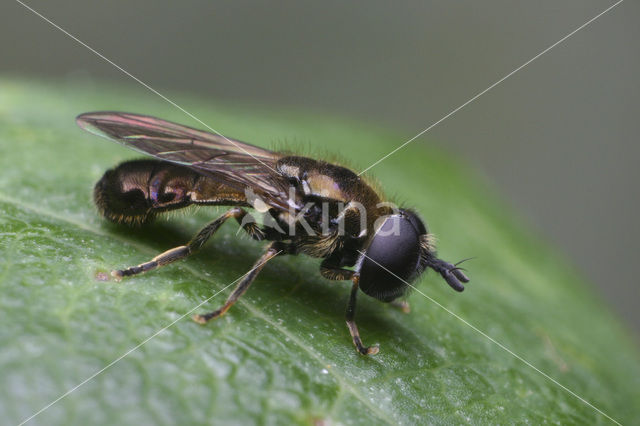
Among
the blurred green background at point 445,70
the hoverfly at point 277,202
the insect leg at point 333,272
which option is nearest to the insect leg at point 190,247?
the hoverfly at point 277,202

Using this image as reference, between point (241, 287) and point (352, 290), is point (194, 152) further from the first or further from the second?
point (352, 290)

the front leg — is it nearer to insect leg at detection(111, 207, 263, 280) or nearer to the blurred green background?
insect leg at detection(111, 207, 263, 280)

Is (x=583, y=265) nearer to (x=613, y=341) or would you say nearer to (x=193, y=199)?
(x=613, y=341)

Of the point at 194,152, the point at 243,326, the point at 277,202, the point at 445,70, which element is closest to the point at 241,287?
the point at 243,326

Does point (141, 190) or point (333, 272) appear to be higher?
point (141, 190)

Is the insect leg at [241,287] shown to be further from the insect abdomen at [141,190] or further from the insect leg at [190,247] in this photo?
the insect abdomen at [141,190]

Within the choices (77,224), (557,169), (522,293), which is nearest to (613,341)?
(522,293)
